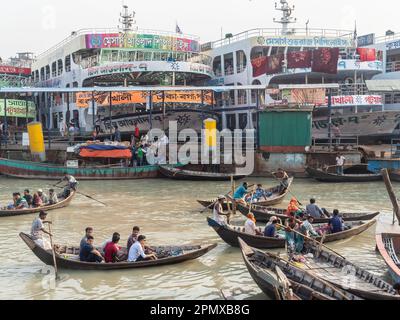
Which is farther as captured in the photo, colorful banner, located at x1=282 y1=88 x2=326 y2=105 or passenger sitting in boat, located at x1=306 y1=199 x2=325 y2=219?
colorful banner, located at x1=282 y1=88 x2=326 y2=105

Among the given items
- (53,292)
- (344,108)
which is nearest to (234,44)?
(344,108)

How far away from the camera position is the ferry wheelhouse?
3562 centimetres

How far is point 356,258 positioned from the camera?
13109 mm

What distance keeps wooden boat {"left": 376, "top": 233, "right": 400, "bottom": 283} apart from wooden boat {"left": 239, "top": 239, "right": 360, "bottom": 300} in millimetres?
1645

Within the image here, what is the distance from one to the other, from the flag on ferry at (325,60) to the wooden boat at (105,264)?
23033mm

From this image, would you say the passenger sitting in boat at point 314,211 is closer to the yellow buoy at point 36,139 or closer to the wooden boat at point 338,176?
the wooden boat at point 338,176

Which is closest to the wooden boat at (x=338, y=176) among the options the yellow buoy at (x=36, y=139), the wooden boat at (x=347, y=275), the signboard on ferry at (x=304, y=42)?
the signboard on ferry at (x=304, y=42)

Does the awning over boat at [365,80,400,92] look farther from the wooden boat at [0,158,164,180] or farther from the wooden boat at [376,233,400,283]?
the wooden boat at [376,233,400,283]

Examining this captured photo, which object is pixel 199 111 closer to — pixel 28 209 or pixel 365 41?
pixel 365 41

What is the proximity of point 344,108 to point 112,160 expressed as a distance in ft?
54.7

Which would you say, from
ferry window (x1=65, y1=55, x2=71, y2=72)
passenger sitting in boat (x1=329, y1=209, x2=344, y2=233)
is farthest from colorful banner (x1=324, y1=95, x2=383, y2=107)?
ferry window (x1=65, y1=55, x2=71, y2=72)

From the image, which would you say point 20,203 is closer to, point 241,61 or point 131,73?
point 131,73

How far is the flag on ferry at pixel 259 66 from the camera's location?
1377 inches

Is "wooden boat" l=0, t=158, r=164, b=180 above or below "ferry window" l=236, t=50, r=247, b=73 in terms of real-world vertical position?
below
